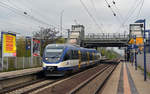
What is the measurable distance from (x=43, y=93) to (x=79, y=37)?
124ft

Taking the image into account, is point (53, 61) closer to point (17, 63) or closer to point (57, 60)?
point (57, 60)

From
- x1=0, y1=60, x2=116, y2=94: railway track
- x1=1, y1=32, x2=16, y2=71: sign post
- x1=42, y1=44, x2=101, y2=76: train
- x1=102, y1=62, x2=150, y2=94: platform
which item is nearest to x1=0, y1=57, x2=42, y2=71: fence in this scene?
x1=1, y1=32, x2=16, y2=71: sign post

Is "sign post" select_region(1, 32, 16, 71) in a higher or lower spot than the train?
higher

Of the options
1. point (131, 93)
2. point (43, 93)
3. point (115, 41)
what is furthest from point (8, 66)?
point (115, 41)

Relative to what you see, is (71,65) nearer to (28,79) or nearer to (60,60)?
(60,60)

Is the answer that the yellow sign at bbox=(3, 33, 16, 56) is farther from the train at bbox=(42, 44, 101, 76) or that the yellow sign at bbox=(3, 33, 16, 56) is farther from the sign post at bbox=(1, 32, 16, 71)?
the train at bbox=(42, 44, 101, 76)

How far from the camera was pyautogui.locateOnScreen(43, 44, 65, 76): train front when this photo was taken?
16.8m

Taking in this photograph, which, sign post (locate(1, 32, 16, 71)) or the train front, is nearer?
the train front

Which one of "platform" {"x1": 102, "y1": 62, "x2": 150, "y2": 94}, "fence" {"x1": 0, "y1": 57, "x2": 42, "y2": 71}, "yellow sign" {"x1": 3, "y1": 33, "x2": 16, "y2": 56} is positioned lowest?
"platform" {"x1": 102, "y1": 62, "x2": 150, "y2": 94}

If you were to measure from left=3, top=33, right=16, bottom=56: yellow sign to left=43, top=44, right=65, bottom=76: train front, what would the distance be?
6.58 metres

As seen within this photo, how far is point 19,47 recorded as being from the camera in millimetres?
43125

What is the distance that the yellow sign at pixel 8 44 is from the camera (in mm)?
22500

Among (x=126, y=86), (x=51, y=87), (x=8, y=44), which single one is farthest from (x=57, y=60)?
(x=8, y=44)

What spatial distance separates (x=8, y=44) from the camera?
2303cm
